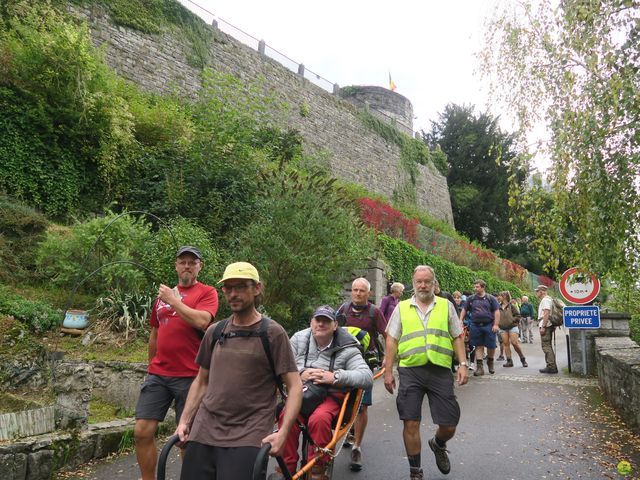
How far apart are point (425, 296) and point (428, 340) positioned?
414 millimetres

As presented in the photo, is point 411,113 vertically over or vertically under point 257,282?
over

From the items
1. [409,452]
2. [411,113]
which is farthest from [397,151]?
[409,452]

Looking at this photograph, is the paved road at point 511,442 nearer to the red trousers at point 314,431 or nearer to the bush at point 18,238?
the red trousers at point 314,431

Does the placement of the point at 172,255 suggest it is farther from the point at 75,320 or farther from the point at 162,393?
the point at 162,393

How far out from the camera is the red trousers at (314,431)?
371cm

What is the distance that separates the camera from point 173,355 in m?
3.95

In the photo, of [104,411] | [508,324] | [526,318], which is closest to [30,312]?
[104,411]

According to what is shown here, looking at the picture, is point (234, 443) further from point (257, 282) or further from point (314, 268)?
point (314, 268)

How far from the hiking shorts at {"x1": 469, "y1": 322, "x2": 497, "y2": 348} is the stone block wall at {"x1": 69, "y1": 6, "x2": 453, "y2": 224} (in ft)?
24.7

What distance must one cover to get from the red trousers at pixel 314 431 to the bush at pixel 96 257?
5.07 meters

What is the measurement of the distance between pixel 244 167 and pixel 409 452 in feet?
28.6

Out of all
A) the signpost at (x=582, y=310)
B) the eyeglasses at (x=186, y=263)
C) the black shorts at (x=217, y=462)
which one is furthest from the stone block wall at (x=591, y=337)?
the black shorts at (x=217, y=462)

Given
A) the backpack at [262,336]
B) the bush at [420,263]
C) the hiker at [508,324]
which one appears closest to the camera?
the backpack at [262,336]

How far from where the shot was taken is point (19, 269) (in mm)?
8469
